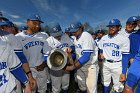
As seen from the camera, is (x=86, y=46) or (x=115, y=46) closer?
(x=86, y=46)

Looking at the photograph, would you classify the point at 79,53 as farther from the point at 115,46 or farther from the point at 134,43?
the point at 134,43

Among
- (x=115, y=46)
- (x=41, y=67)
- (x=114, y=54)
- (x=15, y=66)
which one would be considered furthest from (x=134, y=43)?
(x=15, y=66)

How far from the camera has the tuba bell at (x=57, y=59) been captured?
16.3 ft

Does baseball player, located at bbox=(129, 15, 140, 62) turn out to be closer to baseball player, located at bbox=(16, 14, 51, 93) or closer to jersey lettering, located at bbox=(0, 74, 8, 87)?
baseball player, located at bbox=(16, 14, 51, 93)

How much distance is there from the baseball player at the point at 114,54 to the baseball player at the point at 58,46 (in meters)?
1.17

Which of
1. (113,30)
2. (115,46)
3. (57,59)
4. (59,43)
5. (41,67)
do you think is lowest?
(41,67)

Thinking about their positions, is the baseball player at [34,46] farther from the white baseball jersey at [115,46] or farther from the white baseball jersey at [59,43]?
the white baseball jersey at [115,46]

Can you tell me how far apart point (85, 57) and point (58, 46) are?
900 mm

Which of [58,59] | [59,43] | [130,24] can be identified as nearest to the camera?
[58,59]

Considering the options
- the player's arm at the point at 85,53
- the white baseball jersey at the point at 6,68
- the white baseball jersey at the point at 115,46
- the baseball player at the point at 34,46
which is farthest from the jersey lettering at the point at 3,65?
the white baseball jersey at the point at 115,46

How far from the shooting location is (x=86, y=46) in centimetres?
538

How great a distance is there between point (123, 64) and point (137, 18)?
1747 millimetres

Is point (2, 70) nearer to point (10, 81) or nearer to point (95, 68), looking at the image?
point (10, 81)

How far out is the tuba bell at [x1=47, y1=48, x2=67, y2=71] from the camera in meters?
4.95
